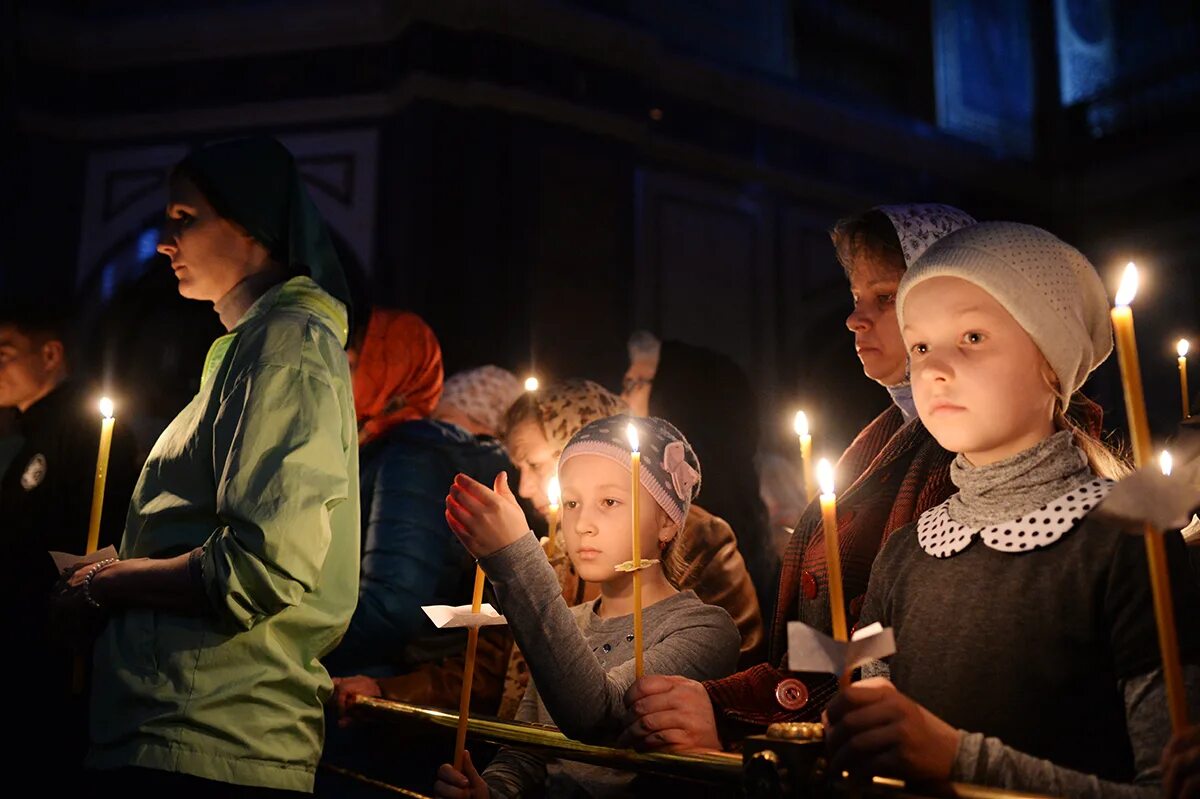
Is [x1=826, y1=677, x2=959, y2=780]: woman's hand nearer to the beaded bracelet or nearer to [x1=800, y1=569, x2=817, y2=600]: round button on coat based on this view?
[x1=800, y1=569, x2=817, y2=600]: round button on coat

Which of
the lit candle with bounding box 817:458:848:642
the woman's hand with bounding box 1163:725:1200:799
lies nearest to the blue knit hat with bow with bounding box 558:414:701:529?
the lit candle with bounding box 817:458:848:642

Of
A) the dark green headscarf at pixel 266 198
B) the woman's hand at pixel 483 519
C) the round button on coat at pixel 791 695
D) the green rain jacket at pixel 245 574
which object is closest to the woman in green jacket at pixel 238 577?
the green rain jacket at pixel 245 574

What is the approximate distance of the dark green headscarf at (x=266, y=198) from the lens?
8.02 ft

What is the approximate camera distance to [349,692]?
2.58m

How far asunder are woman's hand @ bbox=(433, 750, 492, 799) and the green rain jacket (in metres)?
0.28

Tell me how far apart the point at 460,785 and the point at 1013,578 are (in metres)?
1.06

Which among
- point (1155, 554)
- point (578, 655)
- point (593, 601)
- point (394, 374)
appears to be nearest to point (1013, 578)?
point (1155, 554)

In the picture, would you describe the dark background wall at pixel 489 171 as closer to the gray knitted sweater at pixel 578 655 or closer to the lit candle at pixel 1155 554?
the gray knitted sweater at pixel 578 655

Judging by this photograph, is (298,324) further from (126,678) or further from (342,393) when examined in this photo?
(126,678)

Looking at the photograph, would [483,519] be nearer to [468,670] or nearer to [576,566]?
[468,670]

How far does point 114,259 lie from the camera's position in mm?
7305

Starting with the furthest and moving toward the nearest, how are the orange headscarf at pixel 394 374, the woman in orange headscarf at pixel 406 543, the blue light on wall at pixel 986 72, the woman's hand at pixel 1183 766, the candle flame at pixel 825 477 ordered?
the blue light on wall at pixel 986 72 → the orange headscarf at pixel 394 374 → the woman in orange headscarf at pixel 406 543 → the candle flame at pixel 825 477 → the woman's hand at pixel 1183 766

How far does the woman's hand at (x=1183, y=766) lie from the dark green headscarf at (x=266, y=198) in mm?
1932

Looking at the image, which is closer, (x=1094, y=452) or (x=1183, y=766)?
(x=1183, y=766)
